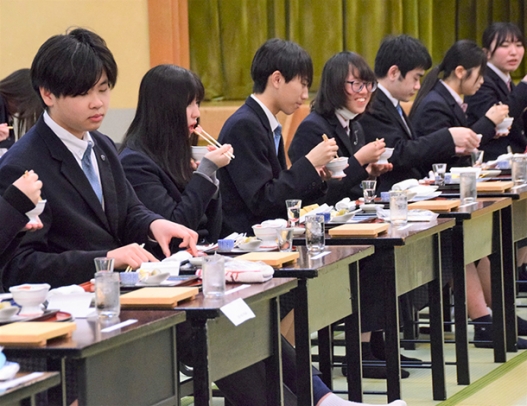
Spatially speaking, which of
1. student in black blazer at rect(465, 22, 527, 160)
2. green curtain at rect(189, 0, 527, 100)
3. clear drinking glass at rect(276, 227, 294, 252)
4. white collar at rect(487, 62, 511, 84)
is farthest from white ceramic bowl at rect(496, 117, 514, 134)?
clear drinking glass at rect(276, 227, 294, 252)

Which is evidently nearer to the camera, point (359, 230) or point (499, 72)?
point (359, 230)

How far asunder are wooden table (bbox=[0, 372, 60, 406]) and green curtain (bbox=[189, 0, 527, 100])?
266 inches

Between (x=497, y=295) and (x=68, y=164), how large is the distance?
201cm

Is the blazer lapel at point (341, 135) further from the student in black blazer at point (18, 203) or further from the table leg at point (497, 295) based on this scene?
the student in black blazer at point (18, 203)

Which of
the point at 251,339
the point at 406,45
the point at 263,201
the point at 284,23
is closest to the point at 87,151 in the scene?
the point at 251,339

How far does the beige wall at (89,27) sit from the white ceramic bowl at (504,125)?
106 inches

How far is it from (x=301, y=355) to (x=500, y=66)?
387cm

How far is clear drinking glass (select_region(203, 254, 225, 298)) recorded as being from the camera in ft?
7.53

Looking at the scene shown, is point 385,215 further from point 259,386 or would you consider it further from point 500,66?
point 500,66

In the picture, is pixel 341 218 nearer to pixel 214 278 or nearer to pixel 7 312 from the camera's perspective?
pixel 214 278

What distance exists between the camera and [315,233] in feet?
9.61

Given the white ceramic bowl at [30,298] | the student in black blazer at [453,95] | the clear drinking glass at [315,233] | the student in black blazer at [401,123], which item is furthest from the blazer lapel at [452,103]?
the white ceramic bowl at [30,298]

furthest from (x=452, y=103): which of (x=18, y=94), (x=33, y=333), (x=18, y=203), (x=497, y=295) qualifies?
(x=33, y=333)

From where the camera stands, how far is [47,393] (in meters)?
1.86
